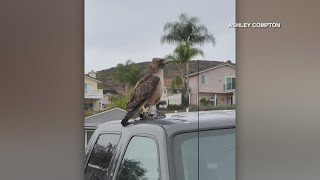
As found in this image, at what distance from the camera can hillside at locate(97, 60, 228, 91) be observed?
319 centimetres

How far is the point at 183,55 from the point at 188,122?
480 mm

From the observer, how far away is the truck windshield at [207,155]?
3139mm

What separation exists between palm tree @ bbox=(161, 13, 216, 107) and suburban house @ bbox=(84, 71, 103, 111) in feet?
1.86

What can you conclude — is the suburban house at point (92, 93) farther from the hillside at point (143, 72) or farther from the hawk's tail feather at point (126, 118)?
the hawk's tail feather at point (126, 118)

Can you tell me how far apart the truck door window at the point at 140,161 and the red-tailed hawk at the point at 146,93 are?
0.18 meters

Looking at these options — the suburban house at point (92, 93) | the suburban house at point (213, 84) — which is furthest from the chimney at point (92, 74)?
the suburban house at point (213, 84)

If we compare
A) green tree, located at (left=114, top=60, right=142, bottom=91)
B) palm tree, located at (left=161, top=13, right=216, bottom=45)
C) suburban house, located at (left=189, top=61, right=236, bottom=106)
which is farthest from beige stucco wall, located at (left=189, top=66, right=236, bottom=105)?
green tree, located at (left=114, top=60, right=142, bottom=91)

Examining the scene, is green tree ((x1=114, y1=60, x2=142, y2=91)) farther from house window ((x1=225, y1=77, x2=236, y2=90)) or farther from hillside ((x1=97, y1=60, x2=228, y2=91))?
house window ((x1=225, y1=77, x2=236, y2=90))

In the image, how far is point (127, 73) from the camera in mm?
3209

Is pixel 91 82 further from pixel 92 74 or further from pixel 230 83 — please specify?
pixel 230 83

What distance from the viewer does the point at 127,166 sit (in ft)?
10.4

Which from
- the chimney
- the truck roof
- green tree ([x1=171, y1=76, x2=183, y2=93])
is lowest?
the truck roof

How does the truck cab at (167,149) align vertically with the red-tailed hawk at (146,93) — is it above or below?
below

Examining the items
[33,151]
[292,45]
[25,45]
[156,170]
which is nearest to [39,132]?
[33,151]
